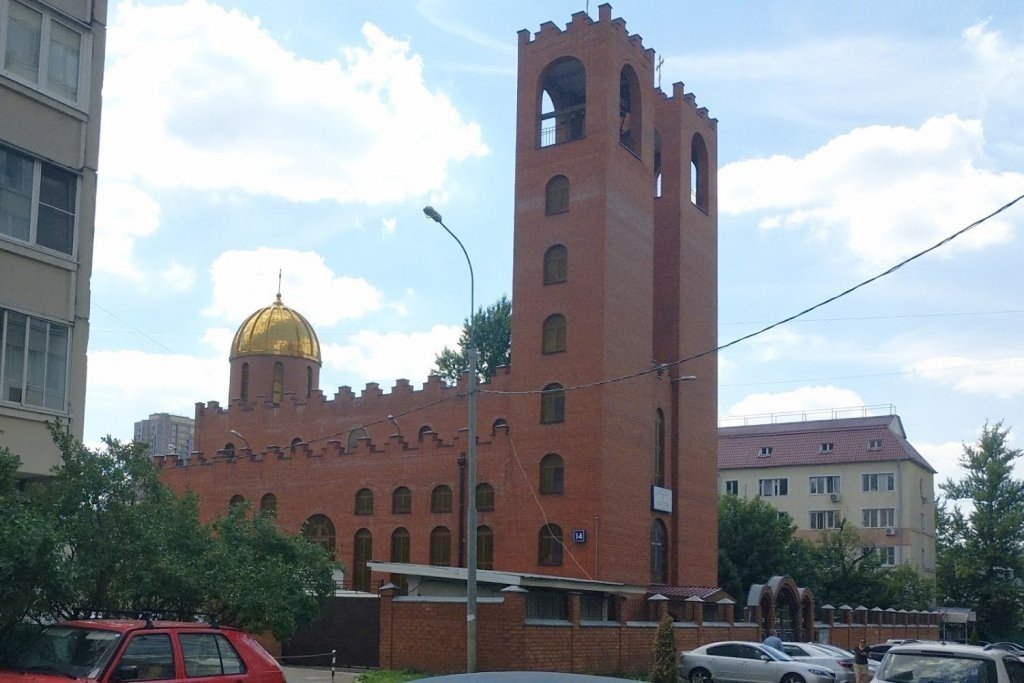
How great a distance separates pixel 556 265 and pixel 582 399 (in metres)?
5.00

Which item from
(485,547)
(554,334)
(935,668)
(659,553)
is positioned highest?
(554,334)

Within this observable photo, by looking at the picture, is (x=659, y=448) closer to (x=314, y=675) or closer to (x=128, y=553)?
(x=314, y=675)

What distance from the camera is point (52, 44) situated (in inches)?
736

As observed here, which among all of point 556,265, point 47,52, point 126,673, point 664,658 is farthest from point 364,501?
point 126,673

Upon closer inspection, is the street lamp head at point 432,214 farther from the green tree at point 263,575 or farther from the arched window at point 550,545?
the arched window at point 550,545

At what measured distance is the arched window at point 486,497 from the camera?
43.2 m

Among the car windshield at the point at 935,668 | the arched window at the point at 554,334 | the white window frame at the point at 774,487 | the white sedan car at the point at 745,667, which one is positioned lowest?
the white sedan car at the point at 745,667

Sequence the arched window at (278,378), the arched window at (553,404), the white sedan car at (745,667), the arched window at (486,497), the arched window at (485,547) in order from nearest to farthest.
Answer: the white sedan car at (745,667) < the arched window at (553,404) < the arched window at (485,547) < the arched window at (486,497) < the arched window at (278,378)

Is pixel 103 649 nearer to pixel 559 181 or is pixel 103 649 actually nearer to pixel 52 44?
pixel 52 44

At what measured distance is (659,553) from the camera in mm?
42906

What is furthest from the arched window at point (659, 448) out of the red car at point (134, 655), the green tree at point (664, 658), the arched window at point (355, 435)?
the red car at point (134, 655)

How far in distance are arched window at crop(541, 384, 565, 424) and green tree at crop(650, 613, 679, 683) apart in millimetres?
11217

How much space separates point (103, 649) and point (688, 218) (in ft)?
123

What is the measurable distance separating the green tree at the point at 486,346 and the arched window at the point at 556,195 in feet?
85.9
